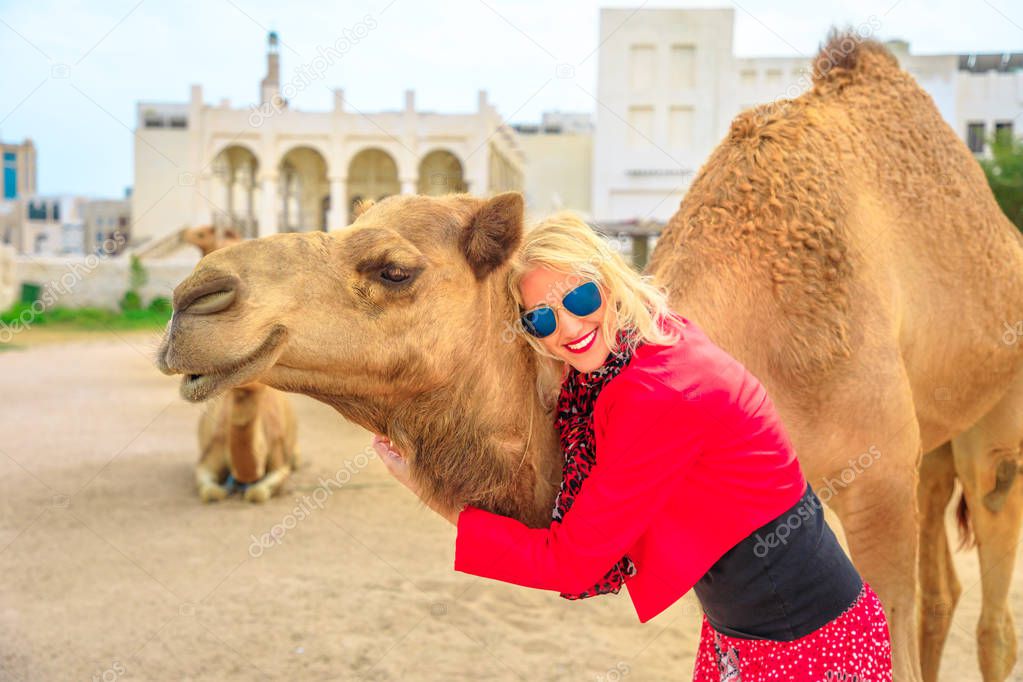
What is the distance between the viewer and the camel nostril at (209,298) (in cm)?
211

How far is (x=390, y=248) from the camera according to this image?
2.35 m

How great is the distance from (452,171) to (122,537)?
111 ft

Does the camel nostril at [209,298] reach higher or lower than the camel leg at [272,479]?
higher

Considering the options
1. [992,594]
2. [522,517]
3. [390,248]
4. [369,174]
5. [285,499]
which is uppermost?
[369,174]

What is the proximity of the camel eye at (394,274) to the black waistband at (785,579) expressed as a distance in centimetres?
101

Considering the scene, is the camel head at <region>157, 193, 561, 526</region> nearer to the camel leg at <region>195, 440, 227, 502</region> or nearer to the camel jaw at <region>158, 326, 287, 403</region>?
the camel jaw at <region>158, 326, 287, 403</region>

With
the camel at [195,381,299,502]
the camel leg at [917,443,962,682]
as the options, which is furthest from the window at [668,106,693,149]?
the camel leg at [917,443,962,682]

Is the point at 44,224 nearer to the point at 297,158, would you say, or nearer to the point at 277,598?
the point at 297,158

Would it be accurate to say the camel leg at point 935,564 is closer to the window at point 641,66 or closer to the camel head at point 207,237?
the camel head at point 207,237

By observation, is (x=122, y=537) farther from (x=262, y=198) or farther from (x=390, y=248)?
(x=262, y=198)

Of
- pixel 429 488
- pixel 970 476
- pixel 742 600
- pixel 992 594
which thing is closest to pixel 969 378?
pixel 970 476

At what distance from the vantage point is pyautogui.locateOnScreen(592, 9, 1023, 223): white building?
1357 inches

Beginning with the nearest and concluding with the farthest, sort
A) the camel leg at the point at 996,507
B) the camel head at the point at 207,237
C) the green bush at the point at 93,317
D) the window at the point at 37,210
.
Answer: the camel leg at the point at 996,507, the camel head at the point at 207,237, the green bush at the point at 93,317, the window at the point at 37,210

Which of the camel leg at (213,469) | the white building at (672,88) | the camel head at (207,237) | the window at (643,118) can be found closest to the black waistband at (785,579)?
the camel leg at (213,469)
